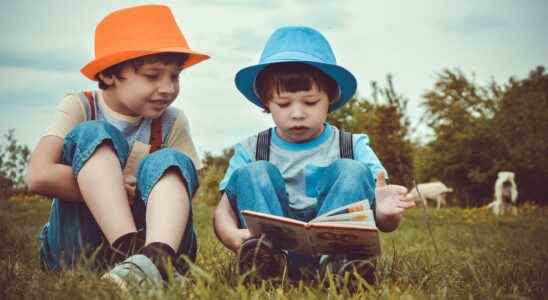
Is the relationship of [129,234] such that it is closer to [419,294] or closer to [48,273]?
[48,273]

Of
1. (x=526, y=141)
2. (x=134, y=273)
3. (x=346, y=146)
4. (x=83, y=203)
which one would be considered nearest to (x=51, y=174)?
(x=83, y=203)

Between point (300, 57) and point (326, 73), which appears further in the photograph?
point (326, 73)

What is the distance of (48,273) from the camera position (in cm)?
245

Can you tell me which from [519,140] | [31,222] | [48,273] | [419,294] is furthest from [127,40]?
[519,140]

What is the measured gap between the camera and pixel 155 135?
2816mm

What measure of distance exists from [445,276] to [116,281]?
1508 millimetres

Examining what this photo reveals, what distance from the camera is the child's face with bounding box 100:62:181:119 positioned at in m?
2.66

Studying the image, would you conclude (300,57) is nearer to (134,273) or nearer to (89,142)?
(89,142)

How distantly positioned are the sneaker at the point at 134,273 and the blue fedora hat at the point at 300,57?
1251 mm

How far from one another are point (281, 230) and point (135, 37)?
1.20 m

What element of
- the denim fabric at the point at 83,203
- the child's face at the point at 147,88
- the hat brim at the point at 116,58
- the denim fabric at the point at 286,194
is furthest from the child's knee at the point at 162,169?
the hat brim at the point at 116,58

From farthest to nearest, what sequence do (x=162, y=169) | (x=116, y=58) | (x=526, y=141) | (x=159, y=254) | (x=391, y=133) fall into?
(x=526, y=141), (x=391, y=133), (x=116, y=58), (x=162, y=169), (x=159, y=254)

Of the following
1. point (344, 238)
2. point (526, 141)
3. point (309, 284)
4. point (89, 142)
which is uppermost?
point (526, 141)

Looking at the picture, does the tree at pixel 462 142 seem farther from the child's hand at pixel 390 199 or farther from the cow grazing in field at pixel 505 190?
the child's hand at pixel 390 199
